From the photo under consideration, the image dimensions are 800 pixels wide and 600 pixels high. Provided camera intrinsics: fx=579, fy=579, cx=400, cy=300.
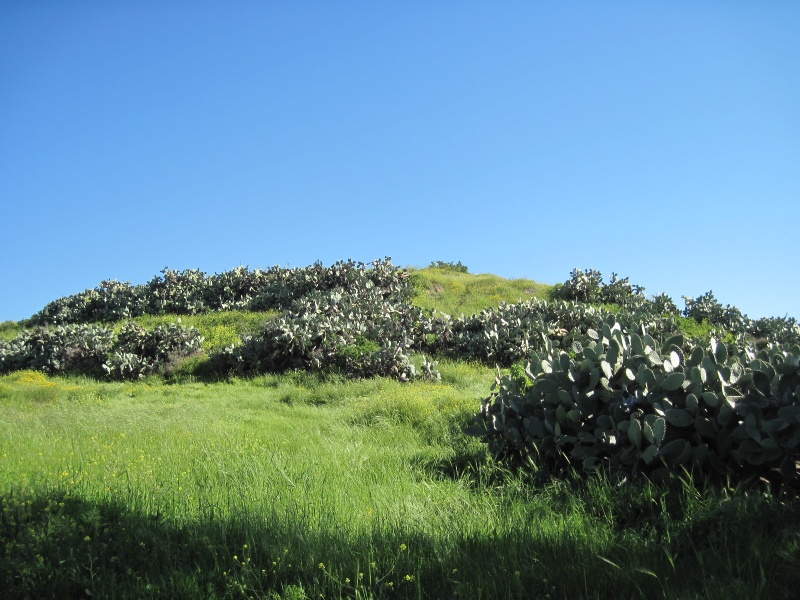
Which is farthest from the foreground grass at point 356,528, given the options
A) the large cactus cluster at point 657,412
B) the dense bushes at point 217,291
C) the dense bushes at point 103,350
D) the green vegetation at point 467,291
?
the dense bushes at point 217,291

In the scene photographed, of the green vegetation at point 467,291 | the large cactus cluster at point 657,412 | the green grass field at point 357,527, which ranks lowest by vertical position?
the green grass field at point 357,527

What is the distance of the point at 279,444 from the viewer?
7.65 metres

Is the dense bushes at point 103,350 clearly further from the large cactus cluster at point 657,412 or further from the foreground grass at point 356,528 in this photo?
the large cactus cluster at point 657,412

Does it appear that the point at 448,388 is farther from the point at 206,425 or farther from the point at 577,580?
the point at 577,580

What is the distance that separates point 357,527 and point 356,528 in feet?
0.09

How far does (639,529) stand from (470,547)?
1411 millimetres

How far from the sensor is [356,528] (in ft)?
14.7

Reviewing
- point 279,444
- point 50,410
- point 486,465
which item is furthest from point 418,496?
point 50,410

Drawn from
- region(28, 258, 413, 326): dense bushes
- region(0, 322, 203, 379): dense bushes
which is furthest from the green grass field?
region(28, 258, 413, 326): dense bushes

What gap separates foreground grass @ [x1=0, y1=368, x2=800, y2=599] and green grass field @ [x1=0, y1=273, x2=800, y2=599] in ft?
0.05

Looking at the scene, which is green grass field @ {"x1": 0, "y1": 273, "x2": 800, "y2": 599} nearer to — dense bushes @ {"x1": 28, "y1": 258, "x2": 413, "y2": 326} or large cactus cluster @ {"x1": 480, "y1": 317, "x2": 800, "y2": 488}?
large cactus cluster @ {"x1": 480, "y1": 317, "x2": 800, "y2": 488}

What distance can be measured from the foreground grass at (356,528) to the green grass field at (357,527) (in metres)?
0.02

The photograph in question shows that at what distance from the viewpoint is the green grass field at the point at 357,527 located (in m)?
3.63

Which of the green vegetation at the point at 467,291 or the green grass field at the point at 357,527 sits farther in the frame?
the green vegetation at the point at 467,291
